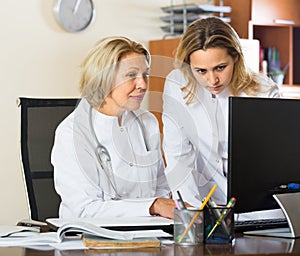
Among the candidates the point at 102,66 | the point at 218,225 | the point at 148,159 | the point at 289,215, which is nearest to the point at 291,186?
the point at 289,215

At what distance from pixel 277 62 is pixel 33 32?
166 centimetres

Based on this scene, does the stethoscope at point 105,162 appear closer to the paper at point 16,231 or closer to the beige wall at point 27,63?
the paper at point 16,231

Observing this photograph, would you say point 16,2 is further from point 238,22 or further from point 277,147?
point 277,147

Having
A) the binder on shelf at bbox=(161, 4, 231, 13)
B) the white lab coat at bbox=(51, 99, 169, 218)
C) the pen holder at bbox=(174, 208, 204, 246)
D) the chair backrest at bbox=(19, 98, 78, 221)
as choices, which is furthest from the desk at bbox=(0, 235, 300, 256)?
the binder on shelf at bbox=(161, 4, 231, 13)

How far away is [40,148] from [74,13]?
1.63 meters

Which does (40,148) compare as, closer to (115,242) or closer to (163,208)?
(163,208)

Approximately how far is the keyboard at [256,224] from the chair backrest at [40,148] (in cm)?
89

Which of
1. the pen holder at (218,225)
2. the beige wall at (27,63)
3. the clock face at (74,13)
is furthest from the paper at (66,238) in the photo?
the clock face at (74,13)

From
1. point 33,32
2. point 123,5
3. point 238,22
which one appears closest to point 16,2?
point 33,32

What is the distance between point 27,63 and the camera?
3908 millimetres

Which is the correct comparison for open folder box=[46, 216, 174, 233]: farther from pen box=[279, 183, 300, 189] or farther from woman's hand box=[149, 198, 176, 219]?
pen box=[279, 183, 300, 189]

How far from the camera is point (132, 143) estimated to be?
7.35 ft

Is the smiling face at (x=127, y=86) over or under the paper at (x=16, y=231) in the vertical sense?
over

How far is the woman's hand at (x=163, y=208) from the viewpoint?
1.89m
